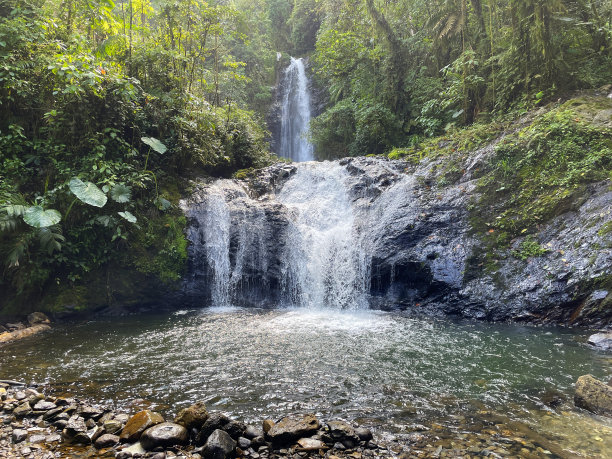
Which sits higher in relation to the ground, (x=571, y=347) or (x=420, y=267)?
(x=420, y=267)

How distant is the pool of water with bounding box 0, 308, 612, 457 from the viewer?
3.52 m

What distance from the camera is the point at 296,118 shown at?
21.5 metres

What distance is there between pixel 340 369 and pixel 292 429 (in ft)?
5.91

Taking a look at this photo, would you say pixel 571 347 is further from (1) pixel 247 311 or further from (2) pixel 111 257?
(2) pixel 111 257

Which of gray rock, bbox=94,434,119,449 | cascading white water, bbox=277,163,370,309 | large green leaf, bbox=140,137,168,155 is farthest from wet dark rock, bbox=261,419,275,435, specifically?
large green leaf, bbox=140,137,168,155

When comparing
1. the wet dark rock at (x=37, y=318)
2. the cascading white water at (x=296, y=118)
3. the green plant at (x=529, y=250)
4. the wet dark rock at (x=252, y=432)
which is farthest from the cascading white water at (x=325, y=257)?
the cascading white water at (x=296, y=118)

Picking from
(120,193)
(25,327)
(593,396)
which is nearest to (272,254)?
(120,193)

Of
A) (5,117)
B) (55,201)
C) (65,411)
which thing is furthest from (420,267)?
(5,117)

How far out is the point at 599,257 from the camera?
5.97 m

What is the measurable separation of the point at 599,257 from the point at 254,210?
8212mm

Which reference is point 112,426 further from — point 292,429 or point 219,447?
point 292,429

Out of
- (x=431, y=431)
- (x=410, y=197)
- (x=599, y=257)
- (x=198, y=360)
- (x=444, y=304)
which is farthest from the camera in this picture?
(x=410, y=197)

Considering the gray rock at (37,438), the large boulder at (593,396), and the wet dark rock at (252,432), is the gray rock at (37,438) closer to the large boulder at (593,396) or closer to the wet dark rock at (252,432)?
the wet dark rock at (252,432)

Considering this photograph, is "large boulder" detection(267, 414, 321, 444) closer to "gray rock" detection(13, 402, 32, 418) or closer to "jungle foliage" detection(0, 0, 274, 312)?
"gray rock" detection(13, 402, 32, 418)
